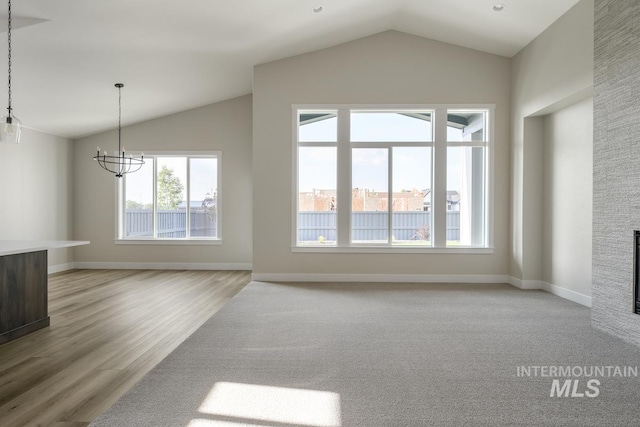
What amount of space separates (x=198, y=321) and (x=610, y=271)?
3895mm

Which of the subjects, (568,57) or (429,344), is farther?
(568,57)

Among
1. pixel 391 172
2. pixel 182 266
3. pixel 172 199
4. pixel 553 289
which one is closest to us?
pixel 553 289

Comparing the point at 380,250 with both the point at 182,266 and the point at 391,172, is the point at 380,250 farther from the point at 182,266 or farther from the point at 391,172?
the point at 182,266

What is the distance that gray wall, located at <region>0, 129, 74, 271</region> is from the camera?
21.7 ft

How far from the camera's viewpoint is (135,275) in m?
7.14

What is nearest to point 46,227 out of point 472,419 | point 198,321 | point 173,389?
point 198,321

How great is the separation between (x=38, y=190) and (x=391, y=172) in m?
6.14

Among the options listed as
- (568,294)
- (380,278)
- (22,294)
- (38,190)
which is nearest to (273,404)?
(22,294)

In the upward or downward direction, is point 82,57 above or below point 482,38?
below

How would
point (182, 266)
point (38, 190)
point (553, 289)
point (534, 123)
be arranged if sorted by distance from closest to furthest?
point (553, 289)
point (534, 123)
point (38, 190)
point (182, 266)

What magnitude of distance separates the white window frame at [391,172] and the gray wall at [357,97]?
81mm

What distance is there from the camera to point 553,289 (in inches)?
219

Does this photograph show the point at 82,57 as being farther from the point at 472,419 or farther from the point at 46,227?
the point at 472,419

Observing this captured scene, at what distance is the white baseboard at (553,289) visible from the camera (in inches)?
193
